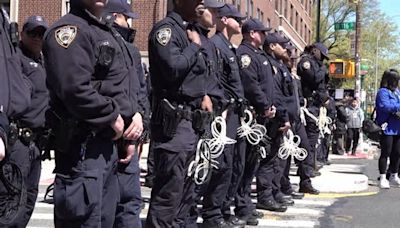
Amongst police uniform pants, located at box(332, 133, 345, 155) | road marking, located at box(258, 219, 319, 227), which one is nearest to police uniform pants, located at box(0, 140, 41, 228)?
road marking, located at box(258, 219, 319, 227)

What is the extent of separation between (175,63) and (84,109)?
1271 millimetres

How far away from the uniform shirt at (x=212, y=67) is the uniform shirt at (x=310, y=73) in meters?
3.53

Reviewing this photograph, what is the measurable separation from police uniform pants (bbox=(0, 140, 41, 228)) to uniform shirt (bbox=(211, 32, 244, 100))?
7.21ft

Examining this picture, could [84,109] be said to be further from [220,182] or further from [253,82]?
[253,82]

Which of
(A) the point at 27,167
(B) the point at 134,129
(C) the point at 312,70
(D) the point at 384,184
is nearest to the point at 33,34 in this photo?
(A) the point at 27,167

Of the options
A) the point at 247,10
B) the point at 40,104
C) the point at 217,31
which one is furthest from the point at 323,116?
the point at 247,10

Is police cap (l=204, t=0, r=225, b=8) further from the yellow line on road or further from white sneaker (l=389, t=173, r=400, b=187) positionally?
white sneaker (l=389, t=173, r=400, b=187)

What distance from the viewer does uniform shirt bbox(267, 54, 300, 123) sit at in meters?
7.53

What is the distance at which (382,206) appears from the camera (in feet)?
28.9

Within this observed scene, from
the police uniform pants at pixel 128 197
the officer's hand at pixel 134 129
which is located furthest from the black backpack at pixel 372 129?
the officer's hand at pixel 134 129

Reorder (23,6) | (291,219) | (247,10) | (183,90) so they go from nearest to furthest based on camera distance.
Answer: (183,90) → (291,219) → (23,6) → (247,10)

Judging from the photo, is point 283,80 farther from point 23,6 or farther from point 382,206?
point 23,6

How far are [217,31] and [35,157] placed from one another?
9.00 feet

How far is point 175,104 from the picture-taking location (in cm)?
487
